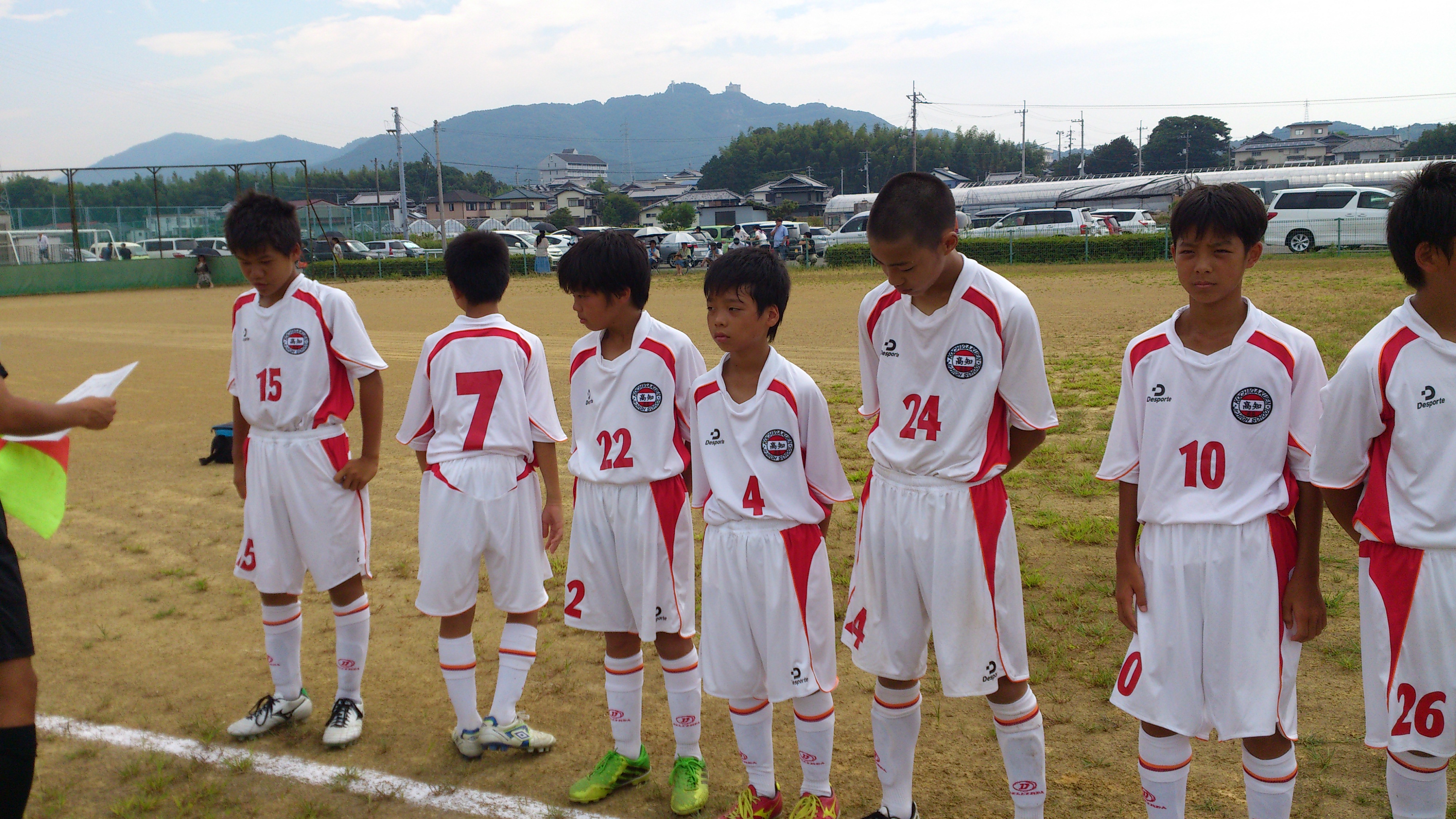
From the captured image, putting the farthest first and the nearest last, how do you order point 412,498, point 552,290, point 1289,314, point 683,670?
1. point 552,290
2. point 1289,314
3. point 412,498
4. point 683,670

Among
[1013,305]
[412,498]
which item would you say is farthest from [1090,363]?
[1013,305]

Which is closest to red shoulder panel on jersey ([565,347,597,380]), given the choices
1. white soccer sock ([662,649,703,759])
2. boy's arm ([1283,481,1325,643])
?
white soccer sock ([662,649,703,759])

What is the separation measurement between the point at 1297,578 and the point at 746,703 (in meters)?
1.57

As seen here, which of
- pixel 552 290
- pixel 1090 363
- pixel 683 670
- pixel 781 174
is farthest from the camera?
pixel 781 174

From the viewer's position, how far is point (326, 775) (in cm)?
343

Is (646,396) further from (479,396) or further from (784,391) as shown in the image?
(479,396)

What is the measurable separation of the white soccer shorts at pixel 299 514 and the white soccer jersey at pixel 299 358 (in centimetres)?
8

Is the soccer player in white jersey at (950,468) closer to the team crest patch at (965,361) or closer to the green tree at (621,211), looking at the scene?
the team crest patch at (965,361)

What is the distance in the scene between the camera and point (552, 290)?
25359mm

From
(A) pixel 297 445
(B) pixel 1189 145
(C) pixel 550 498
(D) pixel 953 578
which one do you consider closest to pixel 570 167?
(B) pixel 1189 145

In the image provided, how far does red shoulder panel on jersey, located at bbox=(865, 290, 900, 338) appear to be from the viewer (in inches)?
112

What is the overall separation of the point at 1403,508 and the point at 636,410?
212 cm

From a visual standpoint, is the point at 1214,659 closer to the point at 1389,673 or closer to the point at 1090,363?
the point at 1389,673

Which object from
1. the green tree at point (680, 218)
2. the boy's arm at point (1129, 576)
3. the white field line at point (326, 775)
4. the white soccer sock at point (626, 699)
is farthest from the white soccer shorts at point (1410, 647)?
the green tree at point (680, 218)
